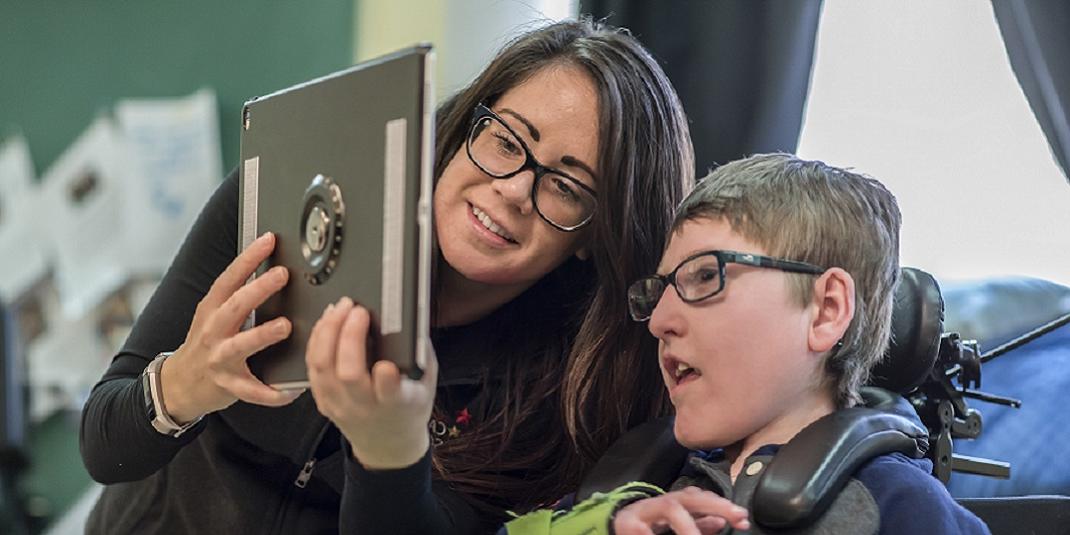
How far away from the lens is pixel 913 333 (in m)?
1.45

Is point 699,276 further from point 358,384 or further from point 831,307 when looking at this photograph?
point 358,384

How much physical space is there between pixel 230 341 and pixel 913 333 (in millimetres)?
828

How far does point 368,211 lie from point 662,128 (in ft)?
2.06

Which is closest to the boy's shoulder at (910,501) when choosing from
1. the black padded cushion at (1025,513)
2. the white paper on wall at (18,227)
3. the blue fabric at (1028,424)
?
the black padded cushion at (1025,513)

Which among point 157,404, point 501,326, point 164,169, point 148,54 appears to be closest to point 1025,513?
point 501,326

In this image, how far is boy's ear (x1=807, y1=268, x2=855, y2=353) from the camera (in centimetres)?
132

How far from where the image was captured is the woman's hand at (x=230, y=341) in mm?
1131

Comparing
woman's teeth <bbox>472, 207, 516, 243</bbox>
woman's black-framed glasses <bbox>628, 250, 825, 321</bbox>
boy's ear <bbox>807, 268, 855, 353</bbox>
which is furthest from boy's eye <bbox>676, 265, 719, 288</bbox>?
woman's teeth <bbox>472, 207, 516, 243</bbox>

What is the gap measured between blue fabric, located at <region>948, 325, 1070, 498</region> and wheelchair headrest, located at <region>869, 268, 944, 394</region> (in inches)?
11.6

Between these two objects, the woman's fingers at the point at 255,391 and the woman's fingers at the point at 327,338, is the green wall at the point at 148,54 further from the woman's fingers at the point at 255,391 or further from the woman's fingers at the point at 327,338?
the woman's fingers at the point at 327,338

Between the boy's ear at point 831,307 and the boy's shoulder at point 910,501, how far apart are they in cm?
15

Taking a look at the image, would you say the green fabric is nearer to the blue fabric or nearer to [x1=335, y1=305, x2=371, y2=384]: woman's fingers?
[x1=335, y1=305, x2=371, y2=384]: woman's fingers

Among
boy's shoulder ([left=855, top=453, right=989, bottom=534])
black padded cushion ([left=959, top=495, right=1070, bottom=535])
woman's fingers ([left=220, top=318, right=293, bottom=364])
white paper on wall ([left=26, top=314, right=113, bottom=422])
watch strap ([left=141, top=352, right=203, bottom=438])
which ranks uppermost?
woman's fingers ([left=220, top=318, right=293, bottom=364])

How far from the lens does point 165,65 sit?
12.0 feet
